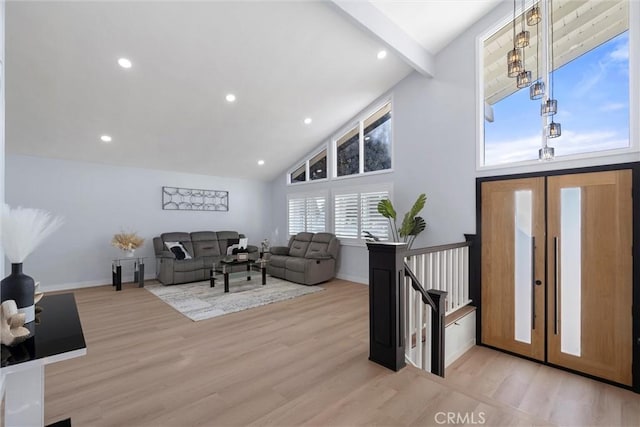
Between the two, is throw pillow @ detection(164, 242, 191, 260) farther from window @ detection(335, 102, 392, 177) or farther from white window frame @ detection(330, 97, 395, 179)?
window @ detection(335, 102, 392, 177)

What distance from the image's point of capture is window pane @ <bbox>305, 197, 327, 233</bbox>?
6887mm

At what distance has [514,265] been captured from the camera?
366 cm

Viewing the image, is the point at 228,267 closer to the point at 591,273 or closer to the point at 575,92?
the point at 591,273

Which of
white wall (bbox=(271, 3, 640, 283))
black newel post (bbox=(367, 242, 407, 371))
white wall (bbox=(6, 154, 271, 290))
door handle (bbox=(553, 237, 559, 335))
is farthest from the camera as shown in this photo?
white wall (bbox=(6, 154, 271, 290))

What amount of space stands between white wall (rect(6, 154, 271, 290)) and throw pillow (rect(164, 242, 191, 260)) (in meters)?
0.69

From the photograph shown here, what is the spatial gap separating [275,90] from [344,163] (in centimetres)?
241

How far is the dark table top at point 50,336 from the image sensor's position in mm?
1136

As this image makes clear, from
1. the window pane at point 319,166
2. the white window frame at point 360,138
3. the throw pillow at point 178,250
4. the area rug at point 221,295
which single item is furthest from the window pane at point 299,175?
the throw pillow at point 178,250

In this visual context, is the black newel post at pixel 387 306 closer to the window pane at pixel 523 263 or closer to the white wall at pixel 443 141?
the window pane at pixel 523 263

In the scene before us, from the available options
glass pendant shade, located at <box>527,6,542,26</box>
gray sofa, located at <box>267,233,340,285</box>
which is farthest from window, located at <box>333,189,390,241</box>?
glass pendant shade, located at <box>527,6,542,26</box>

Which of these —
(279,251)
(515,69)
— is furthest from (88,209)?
(515,69)

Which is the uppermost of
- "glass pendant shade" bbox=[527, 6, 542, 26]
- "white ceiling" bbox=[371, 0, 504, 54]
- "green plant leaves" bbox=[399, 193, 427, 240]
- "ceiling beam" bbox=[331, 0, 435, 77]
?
"white ceiling" bbox=[371, 0, 504, 54]

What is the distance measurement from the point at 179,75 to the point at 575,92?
199 inches
